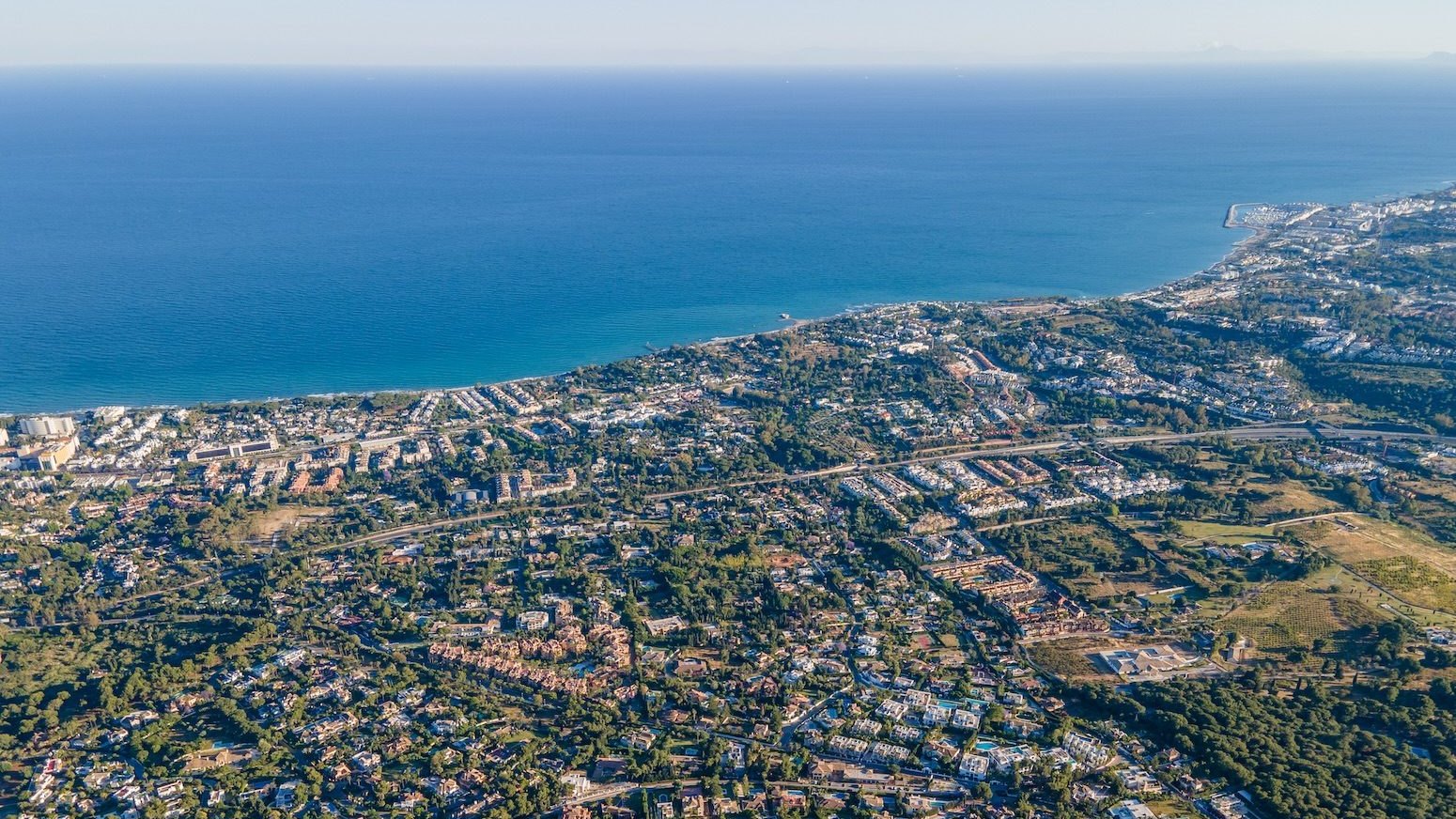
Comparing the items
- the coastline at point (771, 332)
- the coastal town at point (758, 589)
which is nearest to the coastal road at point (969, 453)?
the coastal town at point (758, 589)

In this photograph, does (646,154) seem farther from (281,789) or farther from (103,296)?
(281,789)

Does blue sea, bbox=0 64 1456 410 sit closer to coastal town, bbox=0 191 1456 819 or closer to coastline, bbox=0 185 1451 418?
coastline, bbox=0 185 1451 418

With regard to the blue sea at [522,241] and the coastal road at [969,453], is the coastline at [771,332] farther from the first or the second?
the coastal road at [969,453]

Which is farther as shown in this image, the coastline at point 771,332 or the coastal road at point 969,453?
the coastline at point 771,332

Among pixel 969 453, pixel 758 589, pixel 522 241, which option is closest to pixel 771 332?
pixel 969 453

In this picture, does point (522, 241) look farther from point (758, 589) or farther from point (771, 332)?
point (758, 589)

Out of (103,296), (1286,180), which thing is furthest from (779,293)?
(1286,180)

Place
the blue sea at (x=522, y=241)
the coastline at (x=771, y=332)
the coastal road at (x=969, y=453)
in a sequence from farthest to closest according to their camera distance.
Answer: the blue sea at (x=522, y=241)
the coastline at (x=771, y=332)
the coastal road at (x=969, y=453)
